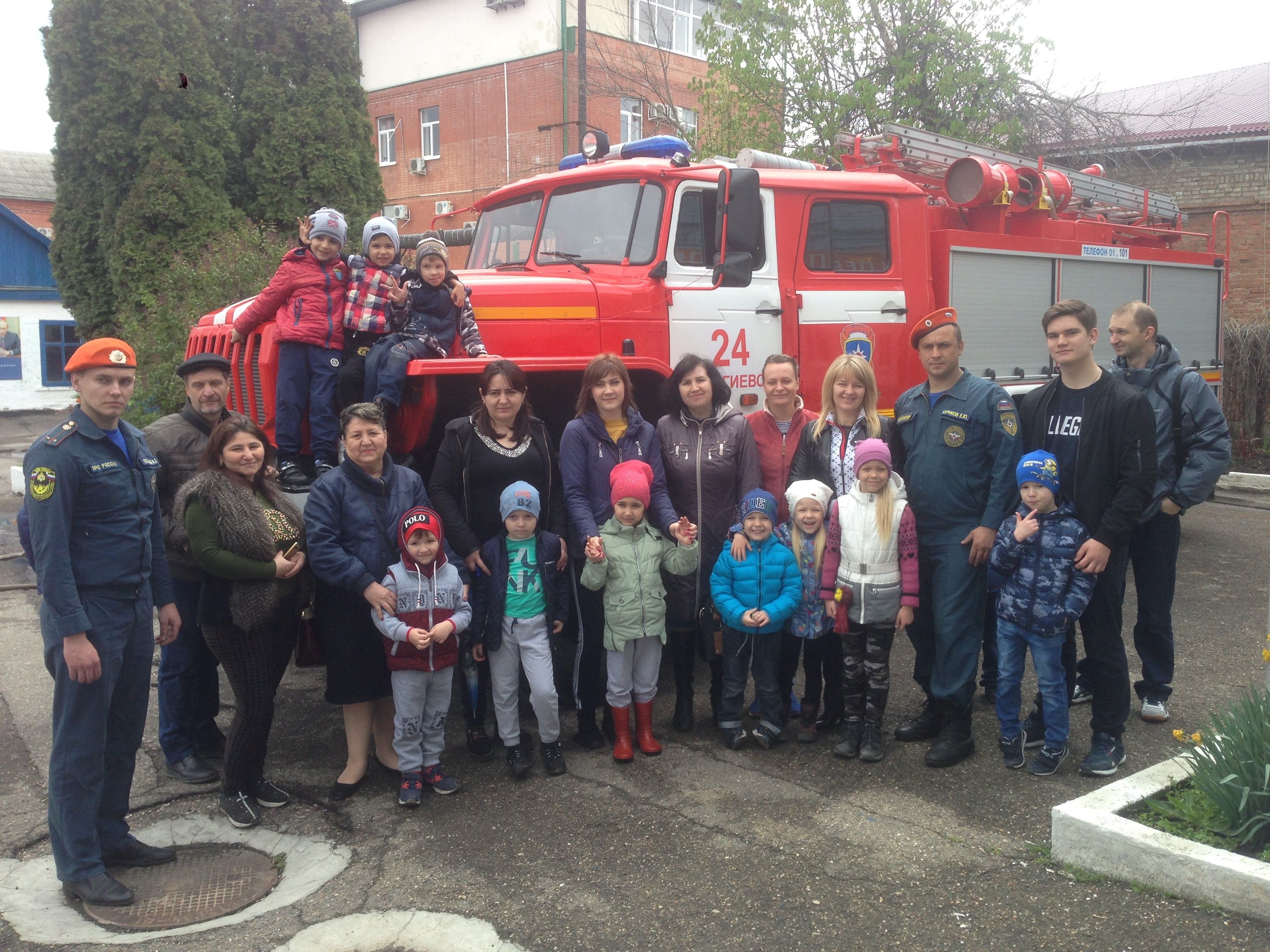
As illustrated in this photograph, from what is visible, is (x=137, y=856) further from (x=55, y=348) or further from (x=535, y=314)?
(x=55, y=348)

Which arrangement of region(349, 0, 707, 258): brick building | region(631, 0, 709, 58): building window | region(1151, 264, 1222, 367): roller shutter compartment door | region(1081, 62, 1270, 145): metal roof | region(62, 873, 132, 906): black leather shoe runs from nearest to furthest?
region(62, 873, 132, 906): black leather shoe
region(1151, 264, 1222, 367): roller shutter compartment door
region(1081, 62, 1270, 145): metal roof
region(349, 0, 707, 258): brick building
region(631, 0, 709, 58): building window

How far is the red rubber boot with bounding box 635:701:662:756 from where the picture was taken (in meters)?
4.71

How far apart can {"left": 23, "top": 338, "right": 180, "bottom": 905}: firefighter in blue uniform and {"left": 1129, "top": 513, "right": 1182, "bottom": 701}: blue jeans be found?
418 cm

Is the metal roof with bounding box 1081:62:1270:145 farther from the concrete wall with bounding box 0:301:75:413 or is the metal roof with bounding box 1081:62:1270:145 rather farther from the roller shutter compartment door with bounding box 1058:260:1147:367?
the concrete wall with bounding box 0:301:75:413

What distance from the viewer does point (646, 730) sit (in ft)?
15.6

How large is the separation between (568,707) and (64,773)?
8.01 feet

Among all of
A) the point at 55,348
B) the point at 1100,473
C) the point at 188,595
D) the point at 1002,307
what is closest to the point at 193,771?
the point at 188,595

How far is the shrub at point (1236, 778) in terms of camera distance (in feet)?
11.1

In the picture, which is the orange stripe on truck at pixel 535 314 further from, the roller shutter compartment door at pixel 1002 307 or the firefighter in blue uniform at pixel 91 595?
the roller shutter compartment door at pixel 1002 307

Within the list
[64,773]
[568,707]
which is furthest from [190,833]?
[568,707]

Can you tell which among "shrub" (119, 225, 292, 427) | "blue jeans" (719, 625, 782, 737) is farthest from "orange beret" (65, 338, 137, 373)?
"shrub" (119, 225, 292, 427)

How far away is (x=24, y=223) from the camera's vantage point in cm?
2617

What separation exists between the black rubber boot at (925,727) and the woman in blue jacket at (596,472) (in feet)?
4.47

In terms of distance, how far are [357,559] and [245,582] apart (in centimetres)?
42
